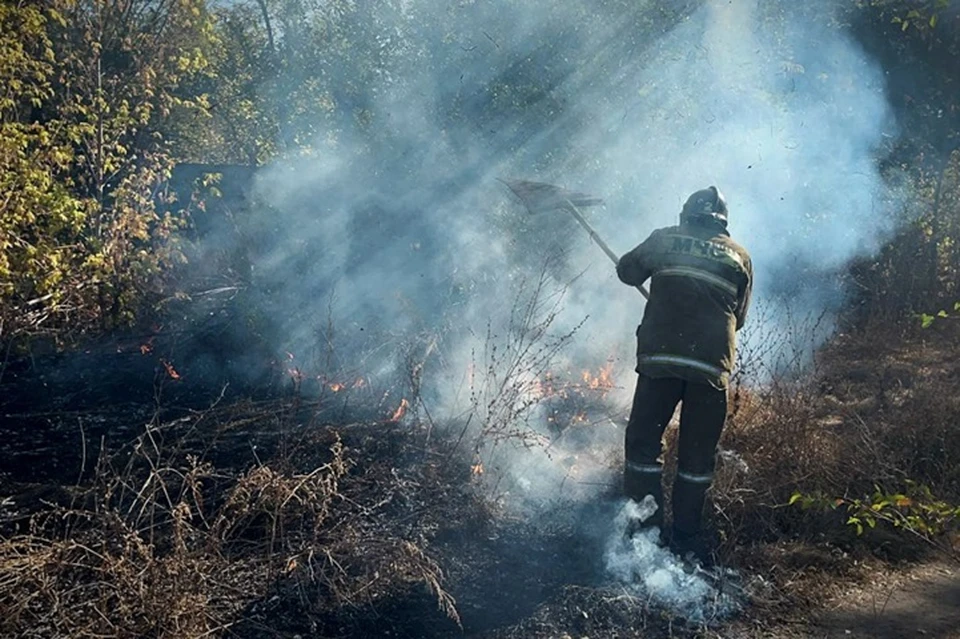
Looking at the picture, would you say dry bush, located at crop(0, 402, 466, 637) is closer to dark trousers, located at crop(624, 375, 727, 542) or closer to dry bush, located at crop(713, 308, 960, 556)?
dark trousers, located at crop(624, 375, 727, 542)

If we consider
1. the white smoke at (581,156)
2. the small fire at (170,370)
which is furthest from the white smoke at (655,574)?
the small fire at (170,370)

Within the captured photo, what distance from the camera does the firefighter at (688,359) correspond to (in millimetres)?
4688

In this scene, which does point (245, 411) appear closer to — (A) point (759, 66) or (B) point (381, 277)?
(B) point (381, 277)

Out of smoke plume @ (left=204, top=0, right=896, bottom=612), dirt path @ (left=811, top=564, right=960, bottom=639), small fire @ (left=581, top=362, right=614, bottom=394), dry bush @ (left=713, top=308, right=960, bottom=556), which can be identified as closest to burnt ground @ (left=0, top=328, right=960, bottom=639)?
dirt path @ (left=811, top=564, right=960, bottom=639)

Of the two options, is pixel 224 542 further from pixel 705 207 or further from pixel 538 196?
pixel 705 207

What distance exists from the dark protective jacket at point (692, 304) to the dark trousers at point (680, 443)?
0.13 metres

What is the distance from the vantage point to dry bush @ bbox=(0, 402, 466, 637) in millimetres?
3311

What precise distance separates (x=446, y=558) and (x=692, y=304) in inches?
83.6

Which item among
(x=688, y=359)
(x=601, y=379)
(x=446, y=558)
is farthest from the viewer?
(x=601, y=379)

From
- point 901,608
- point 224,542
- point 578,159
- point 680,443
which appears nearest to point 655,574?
point 680,443

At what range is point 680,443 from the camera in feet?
15.8

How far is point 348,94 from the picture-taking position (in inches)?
424

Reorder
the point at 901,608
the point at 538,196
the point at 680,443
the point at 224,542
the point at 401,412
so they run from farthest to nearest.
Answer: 1. the point at 401,412
2. the point at 538,196
3. the point at 680,443
4. the point at 901,608
5. the point at 224,542

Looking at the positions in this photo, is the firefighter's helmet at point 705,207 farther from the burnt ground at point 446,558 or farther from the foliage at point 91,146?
the foliage at point 91,146
